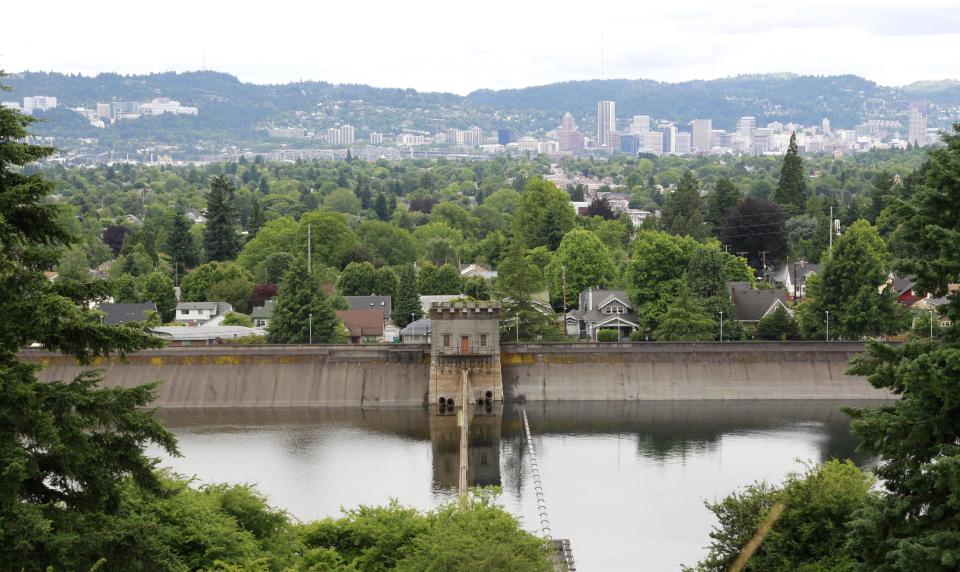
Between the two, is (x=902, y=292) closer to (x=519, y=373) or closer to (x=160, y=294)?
(x=519, y=373)

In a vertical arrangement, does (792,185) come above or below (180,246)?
above

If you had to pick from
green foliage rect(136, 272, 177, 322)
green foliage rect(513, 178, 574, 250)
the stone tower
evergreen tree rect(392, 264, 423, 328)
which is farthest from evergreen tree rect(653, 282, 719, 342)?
green foliage rect(513, 178, 574, 250)

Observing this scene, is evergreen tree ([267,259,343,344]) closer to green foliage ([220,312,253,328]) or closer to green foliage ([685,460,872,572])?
green foliage ([220,312,253,328])

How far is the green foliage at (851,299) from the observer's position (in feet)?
239

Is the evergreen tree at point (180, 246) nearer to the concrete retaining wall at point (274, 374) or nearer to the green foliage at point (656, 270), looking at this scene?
the green foliage at point (656, 270)

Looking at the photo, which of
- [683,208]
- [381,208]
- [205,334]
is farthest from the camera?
[381,208]

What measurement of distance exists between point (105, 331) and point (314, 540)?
14.0 meters

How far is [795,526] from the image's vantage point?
32.2 meters

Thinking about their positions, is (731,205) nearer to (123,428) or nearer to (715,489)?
(715,489)

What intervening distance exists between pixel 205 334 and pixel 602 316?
810 inches

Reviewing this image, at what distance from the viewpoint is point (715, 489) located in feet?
156

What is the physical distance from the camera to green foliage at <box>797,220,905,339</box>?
7288 cm

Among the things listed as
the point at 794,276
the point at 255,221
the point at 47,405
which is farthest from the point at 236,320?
the point at 47,405

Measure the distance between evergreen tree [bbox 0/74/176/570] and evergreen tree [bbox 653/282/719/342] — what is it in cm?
5430
